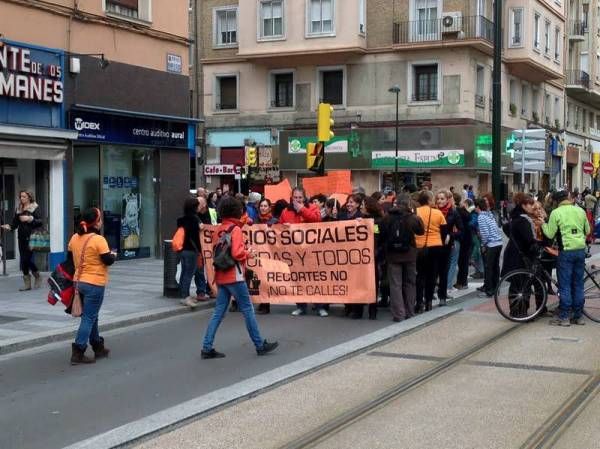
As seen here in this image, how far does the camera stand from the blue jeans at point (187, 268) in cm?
1238

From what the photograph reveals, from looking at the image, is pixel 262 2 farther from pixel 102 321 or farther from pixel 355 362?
pixel 355 362

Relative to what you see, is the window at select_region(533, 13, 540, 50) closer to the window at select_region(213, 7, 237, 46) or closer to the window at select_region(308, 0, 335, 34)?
the window at select_region(308, 0, 335, 34)

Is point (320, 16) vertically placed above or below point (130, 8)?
above

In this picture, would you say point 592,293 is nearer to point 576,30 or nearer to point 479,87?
point 479,87

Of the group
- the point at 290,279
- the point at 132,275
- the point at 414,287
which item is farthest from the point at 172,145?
the point at 414,287

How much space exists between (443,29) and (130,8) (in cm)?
1976

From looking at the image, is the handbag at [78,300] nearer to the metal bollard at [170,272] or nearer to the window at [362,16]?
the metal bollard at [170,272]

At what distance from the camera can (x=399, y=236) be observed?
10.7 metres

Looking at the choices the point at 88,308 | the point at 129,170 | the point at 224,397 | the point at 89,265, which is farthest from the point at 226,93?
the point at 224,397

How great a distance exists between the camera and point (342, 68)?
3778cm

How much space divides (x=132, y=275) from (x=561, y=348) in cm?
977

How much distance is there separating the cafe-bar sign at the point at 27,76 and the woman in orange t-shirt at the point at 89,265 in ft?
26.5

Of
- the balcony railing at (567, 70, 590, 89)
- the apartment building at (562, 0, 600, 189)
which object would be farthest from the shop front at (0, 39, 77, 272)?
the balcony railing at (567, 70, 590, 89)

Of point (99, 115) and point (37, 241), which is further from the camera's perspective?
point (99, 115)
